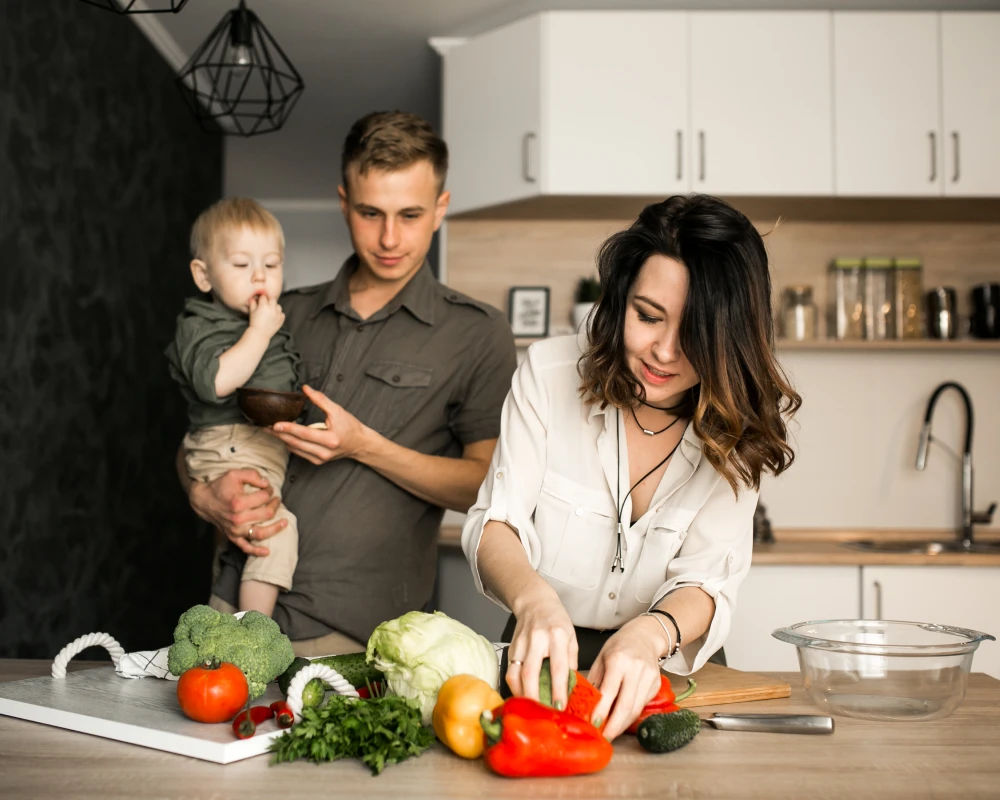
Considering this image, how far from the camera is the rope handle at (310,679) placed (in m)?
1.15

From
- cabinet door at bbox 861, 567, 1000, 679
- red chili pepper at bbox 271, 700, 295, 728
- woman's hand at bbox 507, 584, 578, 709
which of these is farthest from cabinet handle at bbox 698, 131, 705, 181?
red chili pepper at bbox 271, 700, 295, 728

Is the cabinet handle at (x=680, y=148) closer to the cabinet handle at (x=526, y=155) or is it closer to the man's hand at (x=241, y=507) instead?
the cabinet handle at (x=526, y=155)

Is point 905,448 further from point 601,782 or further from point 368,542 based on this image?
point 601,782

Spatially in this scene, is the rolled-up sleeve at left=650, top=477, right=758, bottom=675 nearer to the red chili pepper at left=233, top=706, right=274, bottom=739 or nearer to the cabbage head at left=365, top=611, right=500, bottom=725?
the cabbage head at left=365, top=611, right=500, bottom=725

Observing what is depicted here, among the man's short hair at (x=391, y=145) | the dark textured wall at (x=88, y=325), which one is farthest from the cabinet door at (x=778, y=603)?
the dark textured wall at (x=88, y=325)

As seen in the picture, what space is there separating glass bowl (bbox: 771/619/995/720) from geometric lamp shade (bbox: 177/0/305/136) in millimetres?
1503

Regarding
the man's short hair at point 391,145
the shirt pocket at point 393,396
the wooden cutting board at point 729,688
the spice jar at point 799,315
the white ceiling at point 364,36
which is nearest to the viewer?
the wooden cutting board at point 729,688

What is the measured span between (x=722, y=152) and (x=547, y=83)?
0.68 metres

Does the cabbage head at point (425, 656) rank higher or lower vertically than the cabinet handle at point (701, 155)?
lower

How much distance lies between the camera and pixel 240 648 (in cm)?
122

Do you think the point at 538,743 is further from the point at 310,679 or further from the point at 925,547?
the point at 925,547

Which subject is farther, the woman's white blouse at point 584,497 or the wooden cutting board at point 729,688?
the woman's white blouse at point 584,497

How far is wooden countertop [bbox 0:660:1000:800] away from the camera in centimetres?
100

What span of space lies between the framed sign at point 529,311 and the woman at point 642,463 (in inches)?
79.8
